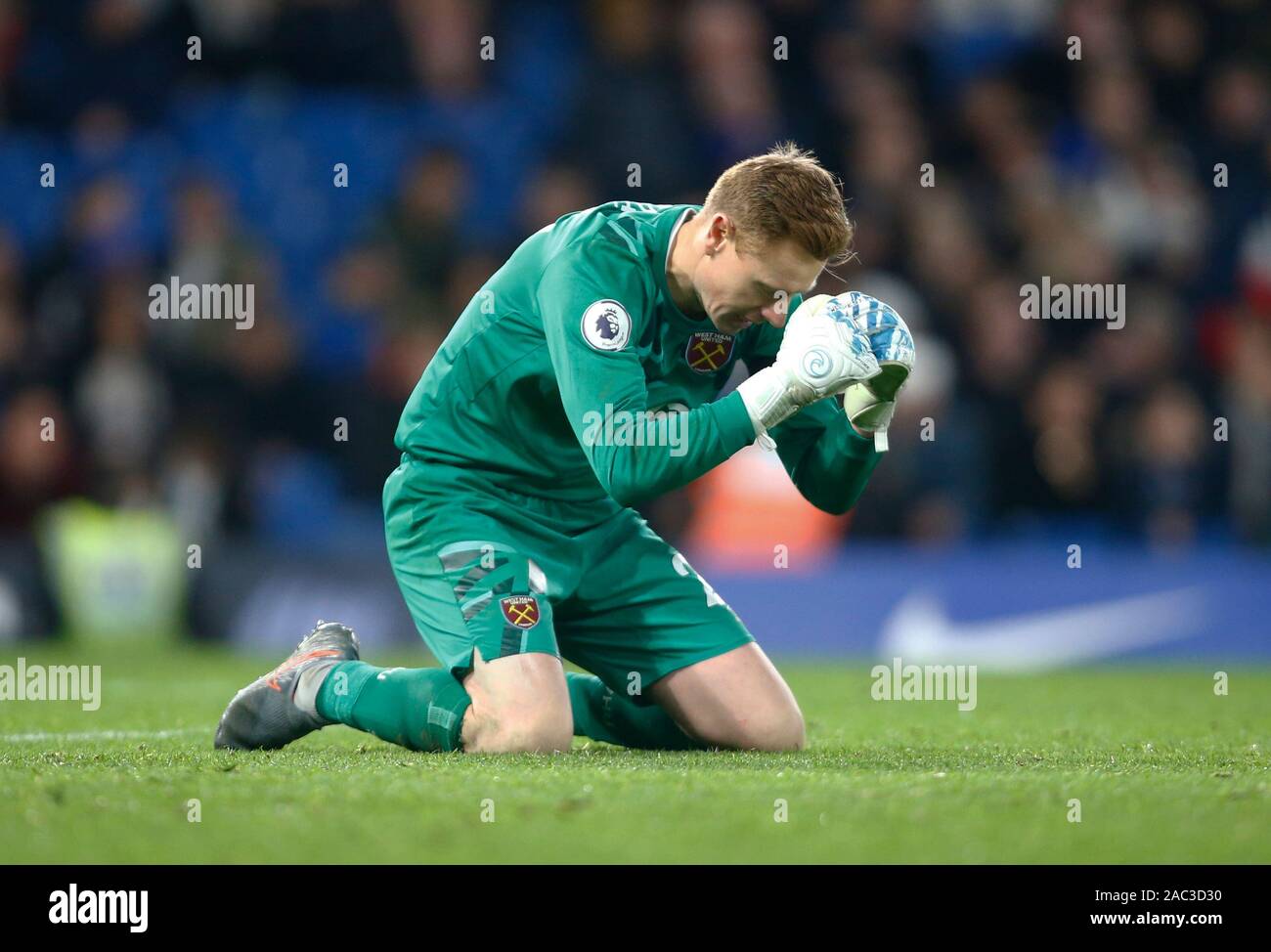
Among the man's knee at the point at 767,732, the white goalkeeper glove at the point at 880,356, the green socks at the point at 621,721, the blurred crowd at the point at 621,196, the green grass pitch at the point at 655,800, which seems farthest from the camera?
the blurred crowd at the point at 621,196

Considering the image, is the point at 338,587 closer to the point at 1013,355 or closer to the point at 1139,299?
the point at 1013,355

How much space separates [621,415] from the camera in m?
4.28

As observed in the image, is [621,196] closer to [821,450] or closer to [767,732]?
[821,450]

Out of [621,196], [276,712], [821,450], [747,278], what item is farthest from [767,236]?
[621,196]

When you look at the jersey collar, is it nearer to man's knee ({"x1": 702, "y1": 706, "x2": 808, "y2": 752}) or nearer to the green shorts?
the green shorts

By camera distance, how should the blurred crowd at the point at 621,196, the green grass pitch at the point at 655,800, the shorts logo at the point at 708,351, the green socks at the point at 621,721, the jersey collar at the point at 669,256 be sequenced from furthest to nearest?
the blurred crowd at the point at 621,196, the green socks at the point at 621,721, the shorts logo at the point at 708,351, the jersey collar at the point at 669,256, the green grass pitch at the point at 655,800

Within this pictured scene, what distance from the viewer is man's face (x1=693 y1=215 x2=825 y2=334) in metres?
4.32

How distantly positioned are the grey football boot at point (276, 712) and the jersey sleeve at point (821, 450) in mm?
1482

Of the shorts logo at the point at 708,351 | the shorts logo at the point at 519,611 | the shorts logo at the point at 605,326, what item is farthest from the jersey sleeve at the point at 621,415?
the shorts logo at the point at 519,611

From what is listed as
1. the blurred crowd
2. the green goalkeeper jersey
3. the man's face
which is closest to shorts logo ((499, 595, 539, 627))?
the green goalkeeper jersey

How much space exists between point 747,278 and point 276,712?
1.82m

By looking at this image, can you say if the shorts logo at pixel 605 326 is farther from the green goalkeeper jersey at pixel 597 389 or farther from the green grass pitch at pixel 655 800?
the green grass pitch at pixel 655 800

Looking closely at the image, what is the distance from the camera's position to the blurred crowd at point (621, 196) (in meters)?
10.3

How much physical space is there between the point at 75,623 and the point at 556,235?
19.4ft
